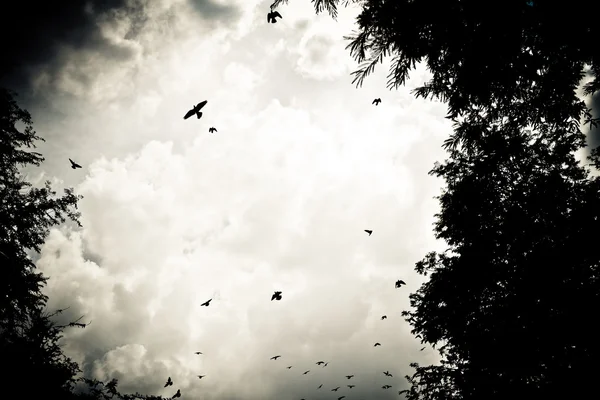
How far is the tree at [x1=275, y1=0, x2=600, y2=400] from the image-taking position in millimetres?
2727

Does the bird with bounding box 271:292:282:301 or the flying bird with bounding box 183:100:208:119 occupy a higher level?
the flying bird with bounding box 183:100:208:119

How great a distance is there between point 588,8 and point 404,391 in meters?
10.2

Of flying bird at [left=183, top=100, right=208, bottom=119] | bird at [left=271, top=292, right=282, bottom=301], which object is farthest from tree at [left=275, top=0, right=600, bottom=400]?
A: bird at [left=271, top=292, right=282, bottom=301]

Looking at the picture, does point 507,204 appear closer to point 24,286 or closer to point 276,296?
point 276,296

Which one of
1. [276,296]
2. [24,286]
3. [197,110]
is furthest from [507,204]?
[24,286]

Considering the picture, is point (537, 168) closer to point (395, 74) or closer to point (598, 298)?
point (598, 298)

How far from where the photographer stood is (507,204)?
808 cm

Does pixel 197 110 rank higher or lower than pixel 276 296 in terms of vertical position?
higher

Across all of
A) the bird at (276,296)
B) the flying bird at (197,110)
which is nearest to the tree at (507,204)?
the flying bird at (197,110)

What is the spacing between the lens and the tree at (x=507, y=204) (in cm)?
273

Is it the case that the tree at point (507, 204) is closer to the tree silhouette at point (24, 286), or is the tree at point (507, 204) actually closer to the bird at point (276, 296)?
the bird at point (276, 296)

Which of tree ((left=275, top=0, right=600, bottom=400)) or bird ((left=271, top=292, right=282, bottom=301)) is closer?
tree ((left=275, top=0, right=600, bottom=400))

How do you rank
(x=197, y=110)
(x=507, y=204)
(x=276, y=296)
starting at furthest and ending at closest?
1. (x=507, y=204)
2. (x=276, y=296)
3. (x=197, y=110)

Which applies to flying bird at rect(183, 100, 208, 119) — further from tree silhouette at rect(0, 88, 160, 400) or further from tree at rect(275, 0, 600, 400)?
tree silhouette at rect(0, 88, 160, 400)
